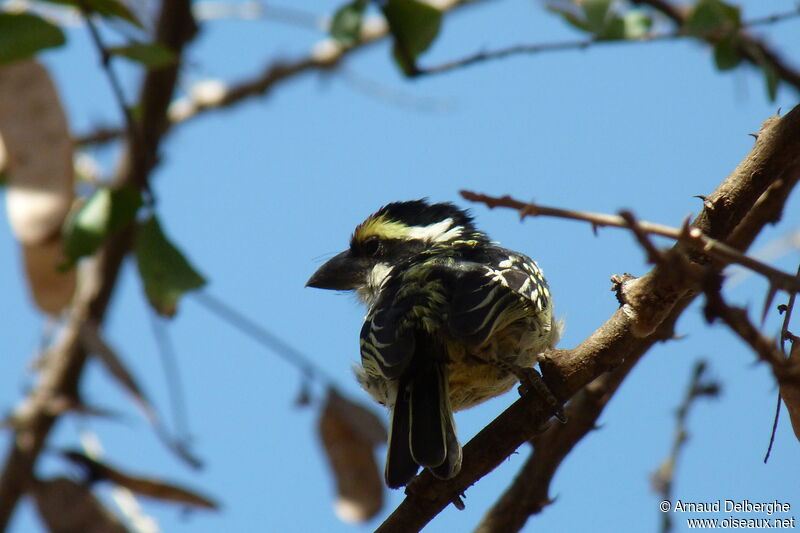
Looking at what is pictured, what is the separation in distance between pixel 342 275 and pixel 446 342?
1.36 m

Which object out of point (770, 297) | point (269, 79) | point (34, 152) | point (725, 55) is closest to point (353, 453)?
point (34, 152)

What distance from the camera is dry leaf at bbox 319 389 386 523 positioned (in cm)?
338

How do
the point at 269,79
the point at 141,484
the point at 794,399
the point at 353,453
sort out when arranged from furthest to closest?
the point at 269,79, the point at 353,453, the point at 141,484, the point at 794,399

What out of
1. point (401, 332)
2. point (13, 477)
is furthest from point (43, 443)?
point (401, 332)

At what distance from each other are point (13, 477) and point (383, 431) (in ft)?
4.62

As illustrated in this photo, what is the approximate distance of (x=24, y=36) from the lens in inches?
112

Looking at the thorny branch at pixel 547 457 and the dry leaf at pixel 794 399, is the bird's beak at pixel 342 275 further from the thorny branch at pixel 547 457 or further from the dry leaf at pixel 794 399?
the dry leaf at pixel 794 399

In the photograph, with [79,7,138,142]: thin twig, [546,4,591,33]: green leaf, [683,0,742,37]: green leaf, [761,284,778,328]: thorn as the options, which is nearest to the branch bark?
[79,7,138,142]: thin twig

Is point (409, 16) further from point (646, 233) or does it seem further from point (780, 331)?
point (646, 233)

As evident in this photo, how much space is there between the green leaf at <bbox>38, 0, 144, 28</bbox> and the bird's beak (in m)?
1.56

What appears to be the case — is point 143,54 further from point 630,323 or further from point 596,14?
point 630,323

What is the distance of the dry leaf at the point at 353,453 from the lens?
338 cm

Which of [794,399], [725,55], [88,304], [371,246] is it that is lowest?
[88,304]

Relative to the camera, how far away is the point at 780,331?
180 centimetres
